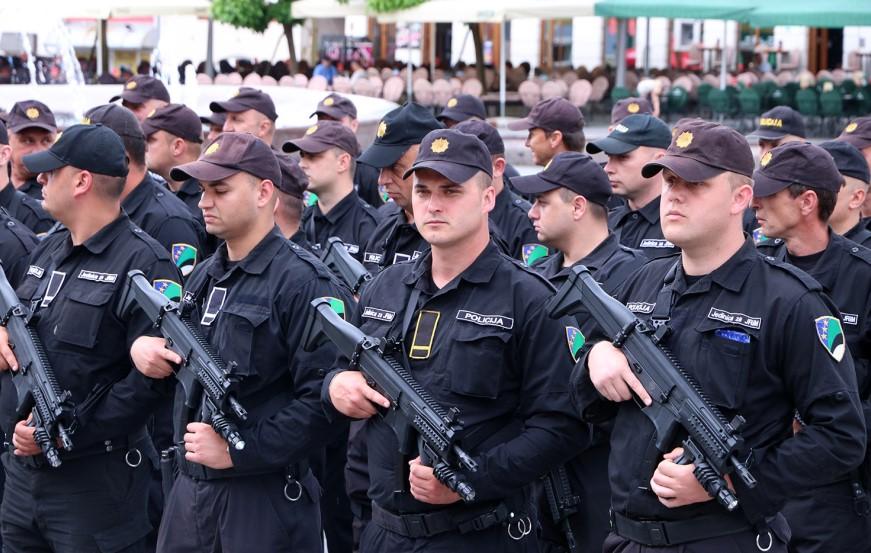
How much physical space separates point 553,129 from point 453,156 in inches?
157

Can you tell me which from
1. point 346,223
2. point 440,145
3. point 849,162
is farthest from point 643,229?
point 440,145

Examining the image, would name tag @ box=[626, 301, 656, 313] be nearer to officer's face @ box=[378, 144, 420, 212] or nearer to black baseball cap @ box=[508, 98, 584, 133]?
officer's face @ box=[378, 144, 420, 212]

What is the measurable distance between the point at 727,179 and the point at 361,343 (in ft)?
4.35

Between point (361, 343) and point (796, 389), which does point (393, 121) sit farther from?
point (796, 389)

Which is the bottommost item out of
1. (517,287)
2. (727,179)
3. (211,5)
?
(517,287)

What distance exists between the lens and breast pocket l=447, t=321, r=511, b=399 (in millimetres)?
4527

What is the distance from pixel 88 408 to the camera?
549 centimetres

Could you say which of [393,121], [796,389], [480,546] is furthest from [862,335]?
[393,121]

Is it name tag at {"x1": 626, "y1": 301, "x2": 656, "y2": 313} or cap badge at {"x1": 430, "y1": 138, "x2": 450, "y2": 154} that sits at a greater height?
cap badge at {"x1": 430, "y1": 138, "x2": 450, "y2": 154}

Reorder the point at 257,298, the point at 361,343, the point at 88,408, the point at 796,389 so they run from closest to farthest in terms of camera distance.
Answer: the point at 796,389 → the point at 361,343 → the point at 257,298 → the point at 88,408

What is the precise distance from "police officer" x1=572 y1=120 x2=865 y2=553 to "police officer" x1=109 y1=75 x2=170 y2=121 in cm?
601

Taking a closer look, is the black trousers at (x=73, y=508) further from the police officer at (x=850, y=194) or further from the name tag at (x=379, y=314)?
the police officer at (x=850, y=194)

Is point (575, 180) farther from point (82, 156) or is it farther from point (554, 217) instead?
point (82, 156)

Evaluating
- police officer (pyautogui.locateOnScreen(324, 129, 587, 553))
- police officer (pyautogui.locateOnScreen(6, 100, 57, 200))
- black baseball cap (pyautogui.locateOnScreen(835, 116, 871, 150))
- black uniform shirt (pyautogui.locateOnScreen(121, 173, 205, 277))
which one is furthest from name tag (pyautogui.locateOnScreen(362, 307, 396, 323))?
police officer (pyautogui.locateOnScreen(6, 100, 57, 200))
